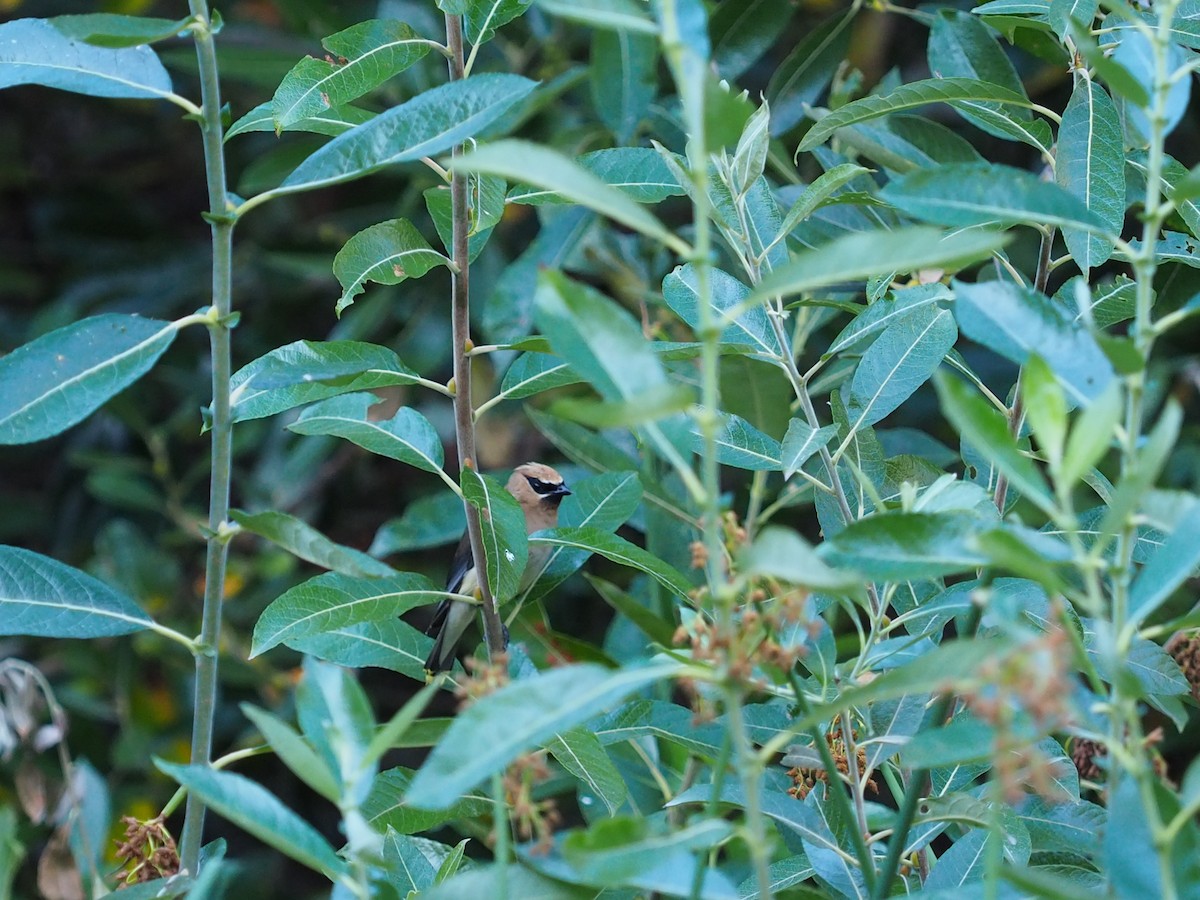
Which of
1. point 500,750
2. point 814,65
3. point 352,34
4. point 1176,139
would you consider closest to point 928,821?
point 500,750

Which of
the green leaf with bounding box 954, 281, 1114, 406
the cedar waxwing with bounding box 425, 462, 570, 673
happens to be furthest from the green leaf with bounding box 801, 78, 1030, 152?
the cedar waxwing with bounding box 425, 462, 570, 673

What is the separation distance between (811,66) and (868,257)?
5.89ft

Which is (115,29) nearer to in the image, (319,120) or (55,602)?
(319,120)

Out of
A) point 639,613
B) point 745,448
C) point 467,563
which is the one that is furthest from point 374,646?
point 467,563

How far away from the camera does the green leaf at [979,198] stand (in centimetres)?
99

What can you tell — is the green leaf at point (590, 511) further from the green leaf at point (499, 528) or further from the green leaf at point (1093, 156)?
the green leaf at point (1093, 156)

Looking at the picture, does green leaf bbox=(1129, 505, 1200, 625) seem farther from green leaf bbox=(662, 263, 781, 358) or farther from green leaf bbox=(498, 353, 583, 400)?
green leaf bbox=(498, 353, 583, 400)

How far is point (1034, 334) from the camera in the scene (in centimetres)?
95

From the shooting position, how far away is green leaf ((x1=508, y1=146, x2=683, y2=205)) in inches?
57.9

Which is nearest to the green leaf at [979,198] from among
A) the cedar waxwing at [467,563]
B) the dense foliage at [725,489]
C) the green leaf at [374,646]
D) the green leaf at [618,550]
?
the dense foliage at [725,489]

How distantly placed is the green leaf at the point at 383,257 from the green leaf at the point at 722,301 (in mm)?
257

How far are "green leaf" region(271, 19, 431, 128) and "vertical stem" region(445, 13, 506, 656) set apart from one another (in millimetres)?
48

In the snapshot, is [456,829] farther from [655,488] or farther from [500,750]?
[500,750]

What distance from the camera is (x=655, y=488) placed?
2043 mm
